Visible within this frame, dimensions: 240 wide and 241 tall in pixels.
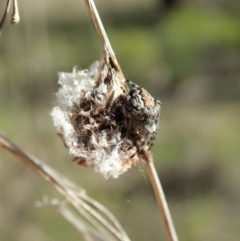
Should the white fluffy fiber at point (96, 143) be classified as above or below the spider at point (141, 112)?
below

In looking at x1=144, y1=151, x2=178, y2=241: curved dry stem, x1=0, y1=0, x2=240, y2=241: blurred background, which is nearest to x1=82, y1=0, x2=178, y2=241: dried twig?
x1=144, y1=151, x2=178, y2=241: curved dry stem

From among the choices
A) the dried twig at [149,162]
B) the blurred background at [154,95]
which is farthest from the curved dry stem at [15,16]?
the blurred background at [154,95]

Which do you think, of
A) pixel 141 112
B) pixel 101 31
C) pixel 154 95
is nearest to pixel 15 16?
pixel 101 31

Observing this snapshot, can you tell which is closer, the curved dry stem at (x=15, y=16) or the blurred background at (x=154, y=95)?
the curved dry stem at (x=15, y=16)

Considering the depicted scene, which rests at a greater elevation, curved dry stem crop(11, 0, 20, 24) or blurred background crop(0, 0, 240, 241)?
blurred background crop(0, 0, 240, 241)

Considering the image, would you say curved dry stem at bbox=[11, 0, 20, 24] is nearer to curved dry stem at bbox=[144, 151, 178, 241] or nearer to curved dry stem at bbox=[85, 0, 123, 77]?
curved dry stem at bbox=[85, 0, 123, 77]

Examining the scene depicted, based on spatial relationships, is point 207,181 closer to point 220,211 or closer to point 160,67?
point 220,211

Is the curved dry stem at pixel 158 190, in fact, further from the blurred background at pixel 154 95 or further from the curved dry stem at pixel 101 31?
the blurred background at pixel 154 95
